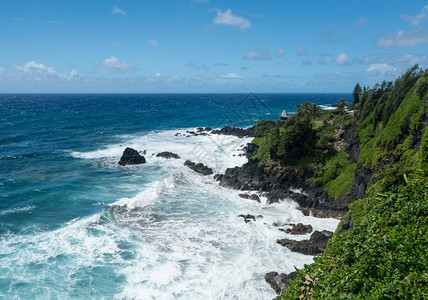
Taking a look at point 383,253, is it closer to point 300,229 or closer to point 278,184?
point 300,229

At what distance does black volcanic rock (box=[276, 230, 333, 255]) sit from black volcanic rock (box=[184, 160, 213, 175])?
21173mm

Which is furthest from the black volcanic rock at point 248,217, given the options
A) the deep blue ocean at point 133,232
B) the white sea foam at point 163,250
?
the deep blue ocean at point 133,232

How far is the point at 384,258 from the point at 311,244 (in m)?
16.2

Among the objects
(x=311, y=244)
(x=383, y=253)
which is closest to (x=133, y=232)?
(x=311, y=244)

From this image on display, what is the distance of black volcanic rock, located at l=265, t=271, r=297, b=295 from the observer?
1842cm

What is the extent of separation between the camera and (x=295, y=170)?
37.2m

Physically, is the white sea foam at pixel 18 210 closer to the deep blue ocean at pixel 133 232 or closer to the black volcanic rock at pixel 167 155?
the deep blue ocean at pixel 133 232

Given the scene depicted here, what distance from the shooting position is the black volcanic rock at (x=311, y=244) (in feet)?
73.5

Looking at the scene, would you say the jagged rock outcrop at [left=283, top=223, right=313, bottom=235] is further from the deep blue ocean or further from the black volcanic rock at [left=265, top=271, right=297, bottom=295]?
the black volcanic rock at [left=265, top=271, right=297, bottom=295]

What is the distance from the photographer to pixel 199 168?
4488 cm

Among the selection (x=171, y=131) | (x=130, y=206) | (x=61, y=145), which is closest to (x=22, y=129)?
(x=61, y=145)

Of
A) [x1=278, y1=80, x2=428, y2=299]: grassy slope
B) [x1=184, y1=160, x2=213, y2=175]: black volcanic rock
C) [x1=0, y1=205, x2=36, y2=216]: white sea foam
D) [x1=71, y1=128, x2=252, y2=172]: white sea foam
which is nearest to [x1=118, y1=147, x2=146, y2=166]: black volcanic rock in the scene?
[x1=71, y1=128, x2=252, y2=172]: white sea foam

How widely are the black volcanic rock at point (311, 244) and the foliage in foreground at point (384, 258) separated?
41.6ft

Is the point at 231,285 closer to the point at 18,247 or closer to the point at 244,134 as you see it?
the point at 18,247
